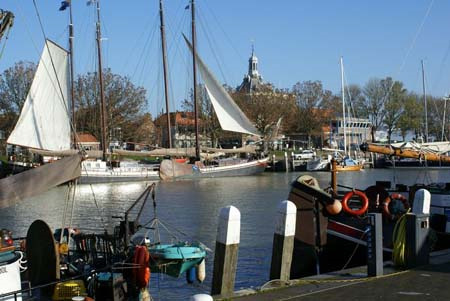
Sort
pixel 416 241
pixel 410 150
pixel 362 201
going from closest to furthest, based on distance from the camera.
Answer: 1. pixel 416 241
2. pixel 362 201
3. pixel 410 150

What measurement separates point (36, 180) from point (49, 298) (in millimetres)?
2373

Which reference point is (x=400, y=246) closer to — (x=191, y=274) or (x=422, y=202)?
(x=422, y=202)

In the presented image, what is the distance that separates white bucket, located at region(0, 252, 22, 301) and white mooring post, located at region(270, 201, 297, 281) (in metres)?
5.15

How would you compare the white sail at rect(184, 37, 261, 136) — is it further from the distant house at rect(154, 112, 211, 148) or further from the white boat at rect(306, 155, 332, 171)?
the distant house at rect(154, 112, 211, 148)

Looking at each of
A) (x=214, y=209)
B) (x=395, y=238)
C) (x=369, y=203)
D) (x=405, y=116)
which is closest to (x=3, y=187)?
(x=395, y=238)

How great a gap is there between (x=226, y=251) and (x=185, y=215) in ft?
76.5

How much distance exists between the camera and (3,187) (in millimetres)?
12133

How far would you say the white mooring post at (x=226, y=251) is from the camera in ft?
38.8

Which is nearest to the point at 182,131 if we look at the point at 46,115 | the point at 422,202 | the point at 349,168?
the point at 349,168

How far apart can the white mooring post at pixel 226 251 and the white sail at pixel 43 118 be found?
30.7 meters

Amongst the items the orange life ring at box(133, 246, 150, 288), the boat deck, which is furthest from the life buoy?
the orange life ring at box(133, 246, 150, 288)

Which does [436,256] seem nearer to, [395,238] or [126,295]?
[395,238]

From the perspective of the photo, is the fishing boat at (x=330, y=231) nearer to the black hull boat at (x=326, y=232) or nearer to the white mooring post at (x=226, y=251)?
the black hull boat at (x=326, y=232)

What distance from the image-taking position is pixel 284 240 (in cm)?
1296
